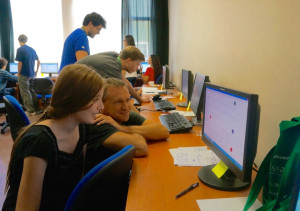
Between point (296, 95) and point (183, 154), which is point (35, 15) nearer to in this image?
point (183, 154)

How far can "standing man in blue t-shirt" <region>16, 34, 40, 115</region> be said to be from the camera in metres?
5.00

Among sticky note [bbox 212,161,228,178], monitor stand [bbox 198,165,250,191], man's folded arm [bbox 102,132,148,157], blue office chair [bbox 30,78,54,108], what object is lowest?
blue office chair [bbox 30,78,54,108]

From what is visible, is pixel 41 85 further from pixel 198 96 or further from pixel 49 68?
pixel 198 96

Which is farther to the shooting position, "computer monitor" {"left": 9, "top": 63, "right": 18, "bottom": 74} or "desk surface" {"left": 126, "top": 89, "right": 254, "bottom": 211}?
"computer monitor" {"left": 9, "top": 63, "right": 18, "bottom": 74}

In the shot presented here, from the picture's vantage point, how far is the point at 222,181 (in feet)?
3.37

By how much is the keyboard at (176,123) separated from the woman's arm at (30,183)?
0.96 meters

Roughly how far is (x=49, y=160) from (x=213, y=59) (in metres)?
1.60

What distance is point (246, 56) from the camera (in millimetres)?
1414

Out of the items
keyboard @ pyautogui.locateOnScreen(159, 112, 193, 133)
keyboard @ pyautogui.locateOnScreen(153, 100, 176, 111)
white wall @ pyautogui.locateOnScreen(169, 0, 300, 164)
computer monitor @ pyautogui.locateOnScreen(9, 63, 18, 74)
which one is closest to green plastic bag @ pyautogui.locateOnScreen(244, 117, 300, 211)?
white wall @ pyautogui.locateOnScreen(169, 0, 300, 164)

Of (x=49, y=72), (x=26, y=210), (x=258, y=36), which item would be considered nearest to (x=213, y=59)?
(x=258, y=36)

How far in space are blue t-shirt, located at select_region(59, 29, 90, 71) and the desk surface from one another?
66.3 inches

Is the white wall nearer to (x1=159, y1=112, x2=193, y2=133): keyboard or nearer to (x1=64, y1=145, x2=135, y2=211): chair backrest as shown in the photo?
(x1=159, y1=112, x2=193, y2=133): keyboard

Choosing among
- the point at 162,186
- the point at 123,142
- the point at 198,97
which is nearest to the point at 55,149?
the point at 123,142

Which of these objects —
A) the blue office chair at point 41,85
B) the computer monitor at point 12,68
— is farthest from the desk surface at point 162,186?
the computer monitor at point 12,68
